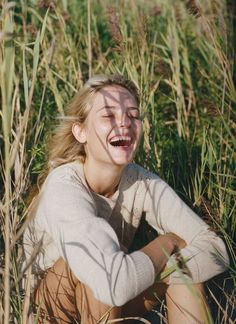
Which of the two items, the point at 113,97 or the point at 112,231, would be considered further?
the point at 113,97

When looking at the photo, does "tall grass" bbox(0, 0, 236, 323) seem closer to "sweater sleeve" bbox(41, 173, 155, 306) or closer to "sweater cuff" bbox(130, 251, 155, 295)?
"sweater sleeve" bbox(41, 173, 155, 306)

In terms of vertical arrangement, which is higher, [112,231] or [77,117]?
[77,117]

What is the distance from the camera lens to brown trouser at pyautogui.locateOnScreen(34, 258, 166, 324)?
1.32m

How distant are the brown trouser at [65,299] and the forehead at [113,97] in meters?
0.44

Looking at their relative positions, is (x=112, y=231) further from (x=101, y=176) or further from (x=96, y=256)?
(x=101, y=176)

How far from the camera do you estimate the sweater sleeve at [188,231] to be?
142 centimetres

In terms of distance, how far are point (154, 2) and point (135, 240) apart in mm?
1484

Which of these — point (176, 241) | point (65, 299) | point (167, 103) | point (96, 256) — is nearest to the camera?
point (96, 256)

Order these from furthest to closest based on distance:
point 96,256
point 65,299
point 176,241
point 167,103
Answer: point 167,103, point 176,241, point 65,299, point 96,256

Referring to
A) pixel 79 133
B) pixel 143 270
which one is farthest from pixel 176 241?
pixel 79 133

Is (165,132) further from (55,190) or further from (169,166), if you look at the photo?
(55,190)

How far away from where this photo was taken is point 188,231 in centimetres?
153

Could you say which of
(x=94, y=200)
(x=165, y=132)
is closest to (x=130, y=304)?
(x=94, y=200)

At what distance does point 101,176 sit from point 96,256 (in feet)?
1.19
